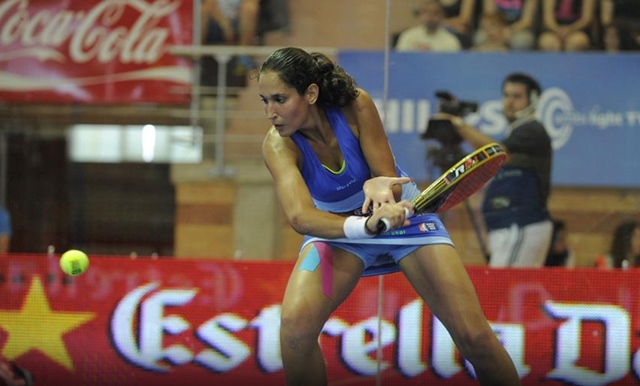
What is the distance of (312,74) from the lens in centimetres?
446

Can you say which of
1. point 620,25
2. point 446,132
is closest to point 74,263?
point 446,132

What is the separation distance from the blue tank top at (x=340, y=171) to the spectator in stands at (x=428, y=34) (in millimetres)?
2006

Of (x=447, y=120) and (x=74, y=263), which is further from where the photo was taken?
(x=447, y=120)

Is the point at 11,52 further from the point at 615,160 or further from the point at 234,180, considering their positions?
the point at 615,160

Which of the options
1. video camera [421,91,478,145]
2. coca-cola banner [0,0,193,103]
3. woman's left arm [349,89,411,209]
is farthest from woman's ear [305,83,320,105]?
coca-cola banner [0,0,193,103]

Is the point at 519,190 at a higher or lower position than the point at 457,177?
lower

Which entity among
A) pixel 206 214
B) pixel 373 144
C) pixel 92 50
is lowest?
pixel 206 214

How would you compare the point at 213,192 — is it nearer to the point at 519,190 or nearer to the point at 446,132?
the point at 446,132

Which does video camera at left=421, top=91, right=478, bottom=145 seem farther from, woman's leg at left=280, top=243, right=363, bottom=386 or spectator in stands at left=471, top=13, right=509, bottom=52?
woman's leg at left=280, top=243, right=363, bottom=386

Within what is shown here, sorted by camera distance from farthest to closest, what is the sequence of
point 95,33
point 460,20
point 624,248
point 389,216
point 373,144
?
point 95,33
point 460,20
point 624,248
point 373,144
point 389,216

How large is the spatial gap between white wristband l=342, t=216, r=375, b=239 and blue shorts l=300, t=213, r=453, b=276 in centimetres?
25

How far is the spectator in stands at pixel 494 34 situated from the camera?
658cm

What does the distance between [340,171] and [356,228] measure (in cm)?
39

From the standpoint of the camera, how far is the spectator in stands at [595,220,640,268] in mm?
6395
